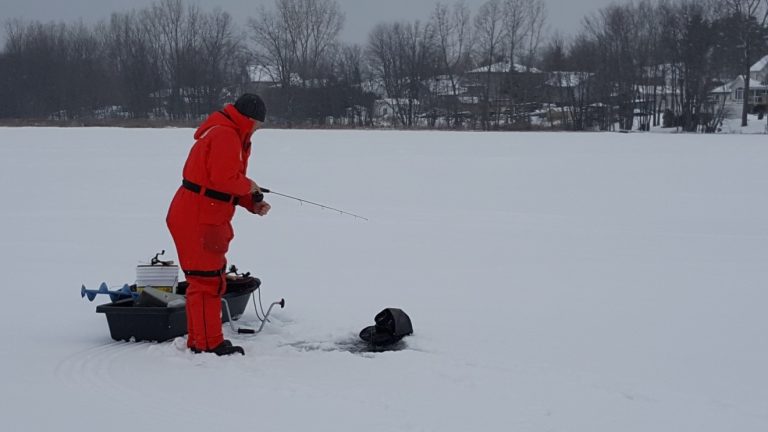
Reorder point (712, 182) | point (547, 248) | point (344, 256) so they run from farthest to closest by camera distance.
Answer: point (712, 182) < point (547, 248) < point (344, 256)

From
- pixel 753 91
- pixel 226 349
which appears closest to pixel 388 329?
pixel 226 349

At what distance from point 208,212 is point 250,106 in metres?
0.61

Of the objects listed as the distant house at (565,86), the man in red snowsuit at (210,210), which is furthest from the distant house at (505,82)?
the man in red snowsuit at (210,210)

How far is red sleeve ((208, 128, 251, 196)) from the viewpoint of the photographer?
12.8ft

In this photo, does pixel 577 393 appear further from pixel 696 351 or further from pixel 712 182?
pixel 712 182

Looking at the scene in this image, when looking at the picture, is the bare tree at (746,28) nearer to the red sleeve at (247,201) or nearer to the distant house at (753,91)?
the distant house at (753,91)

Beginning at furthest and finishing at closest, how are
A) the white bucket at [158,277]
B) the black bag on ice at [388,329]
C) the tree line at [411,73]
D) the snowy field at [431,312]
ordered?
the tree line at [411,73]
the white bucket at [158,277]
the black bag on ice at [388,329]
the snowy field at [431,312]

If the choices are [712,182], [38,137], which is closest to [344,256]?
[712,182]

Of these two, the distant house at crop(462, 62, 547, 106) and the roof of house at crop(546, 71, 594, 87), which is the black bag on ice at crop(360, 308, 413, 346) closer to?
the distant house at crop(462, 62, 547, 106)

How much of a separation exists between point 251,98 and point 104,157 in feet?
48.1

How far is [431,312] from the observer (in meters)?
5.21

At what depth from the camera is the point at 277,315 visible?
16.6 feet

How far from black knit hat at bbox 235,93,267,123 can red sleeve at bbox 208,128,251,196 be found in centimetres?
17

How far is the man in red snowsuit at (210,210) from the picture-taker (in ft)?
12.9
